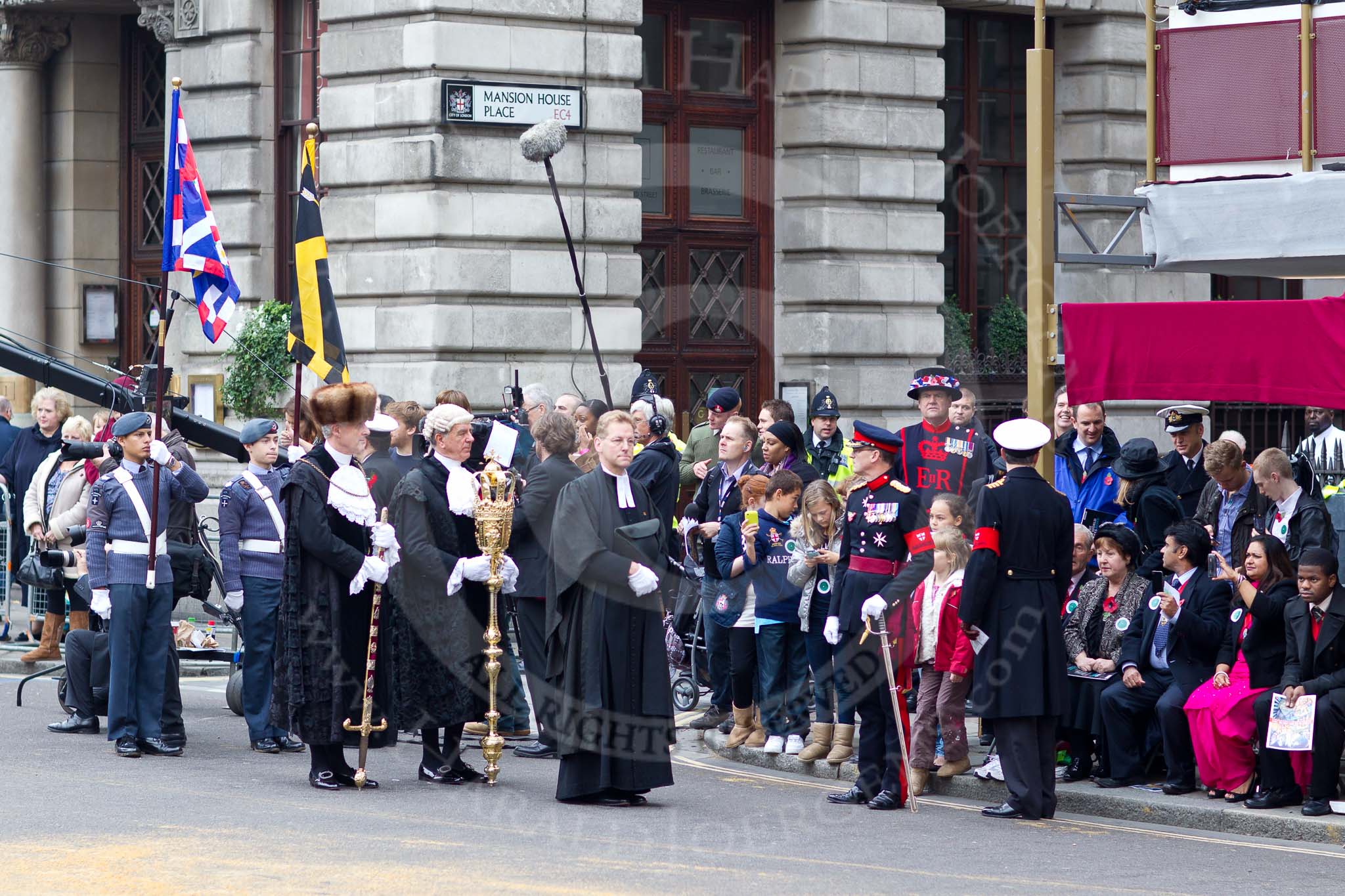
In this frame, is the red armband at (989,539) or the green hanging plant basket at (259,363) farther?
the green hanging plant basket at (259,363)

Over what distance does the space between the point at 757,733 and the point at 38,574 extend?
5380 mm

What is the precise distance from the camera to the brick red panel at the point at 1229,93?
13.5 meters

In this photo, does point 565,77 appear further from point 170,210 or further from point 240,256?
point 170,210

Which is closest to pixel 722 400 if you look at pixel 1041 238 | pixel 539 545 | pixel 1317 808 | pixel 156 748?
pixel 1041 238

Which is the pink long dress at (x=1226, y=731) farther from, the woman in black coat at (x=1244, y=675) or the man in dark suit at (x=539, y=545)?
the man in dark suit at (x=539, y=545)

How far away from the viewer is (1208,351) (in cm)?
1119

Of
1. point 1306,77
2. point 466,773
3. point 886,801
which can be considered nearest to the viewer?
point 886,801

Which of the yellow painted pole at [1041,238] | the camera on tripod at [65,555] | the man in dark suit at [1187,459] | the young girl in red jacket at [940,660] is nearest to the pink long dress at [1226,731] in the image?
the young girl in red jacket at [940,660]

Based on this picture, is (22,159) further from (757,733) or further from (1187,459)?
(1187,459)

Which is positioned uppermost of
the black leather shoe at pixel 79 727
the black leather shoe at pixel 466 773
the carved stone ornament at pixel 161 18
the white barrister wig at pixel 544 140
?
the carved stone ornament at pixel 161 18

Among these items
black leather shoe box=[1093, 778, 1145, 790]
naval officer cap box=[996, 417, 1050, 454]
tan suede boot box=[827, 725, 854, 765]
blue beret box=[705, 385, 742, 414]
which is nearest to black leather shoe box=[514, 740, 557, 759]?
tan suede boot box=[827, 725, 854, 765]

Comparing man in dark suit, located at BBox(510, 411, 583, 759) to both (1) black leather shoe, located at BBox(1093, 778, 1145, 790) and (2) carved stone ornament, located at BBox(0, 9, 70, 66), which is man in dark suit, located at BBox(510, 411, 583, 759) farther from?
(2) carved stone ornament, located at BBox(0, 9, 70, 66)

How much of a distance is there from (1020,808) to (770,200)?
434 inches

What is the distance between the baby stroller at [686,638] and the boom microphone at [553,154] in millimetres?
2840
